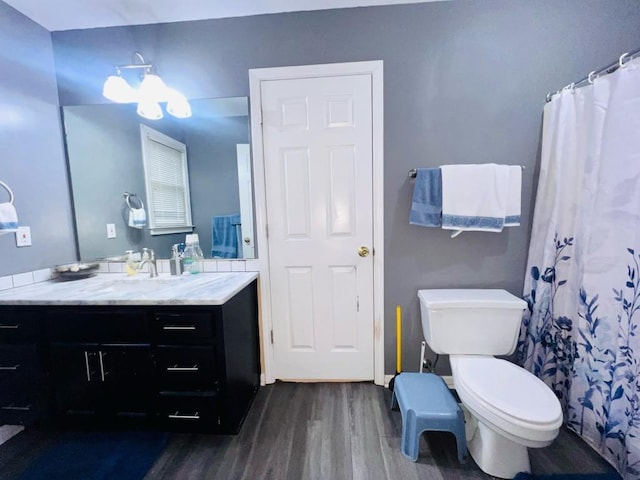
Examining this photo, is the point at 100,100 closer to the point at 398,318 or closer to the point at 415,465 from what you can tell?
the point at 398,318

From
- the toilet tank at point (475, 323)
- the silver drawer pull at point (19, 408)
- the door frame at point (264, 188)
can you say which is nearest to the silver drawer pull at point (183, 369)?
the door frame at point (264, 188)

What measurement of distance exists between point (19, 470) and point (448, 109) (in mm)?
3004

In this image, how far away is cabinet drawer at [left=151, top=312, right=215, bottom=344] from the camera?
1318 millimetres

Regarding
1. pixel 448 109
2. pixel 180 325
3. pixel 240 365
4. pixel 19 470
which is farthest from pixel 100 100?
pixel 448 109

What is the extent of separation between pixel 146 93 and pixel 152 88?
5 cm

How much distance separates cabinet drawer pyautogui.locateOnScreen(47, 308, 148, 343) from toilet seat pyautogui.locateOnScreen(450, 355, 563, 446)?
63.0 inches

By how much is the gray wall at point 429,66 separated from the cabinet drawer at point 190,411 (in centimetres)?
117

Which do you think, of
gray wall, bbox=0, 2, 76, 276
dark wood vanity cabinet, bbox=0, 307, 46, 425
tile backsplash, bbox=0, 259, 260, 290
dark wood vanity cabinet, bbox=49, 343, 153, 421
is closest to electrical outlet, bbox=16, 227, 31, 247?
gray wall, bbox=0, 2, 76, 276

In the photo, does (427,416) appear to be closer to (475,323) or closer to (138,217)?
(475,323)

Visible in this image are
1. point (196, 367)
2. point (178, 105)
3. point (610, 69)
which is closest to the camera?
point (610, 69)

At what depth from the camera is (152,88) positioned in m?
1.65

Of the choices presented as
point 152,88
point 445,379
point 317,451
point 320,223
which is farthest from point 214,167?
point 445,379

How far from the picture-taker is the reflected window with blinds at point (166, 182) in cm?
186

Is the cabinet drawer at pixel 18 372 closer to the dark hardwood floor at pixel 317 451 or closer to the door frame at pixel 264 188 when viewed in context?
the dark hardwood floor at pixel 317 451
